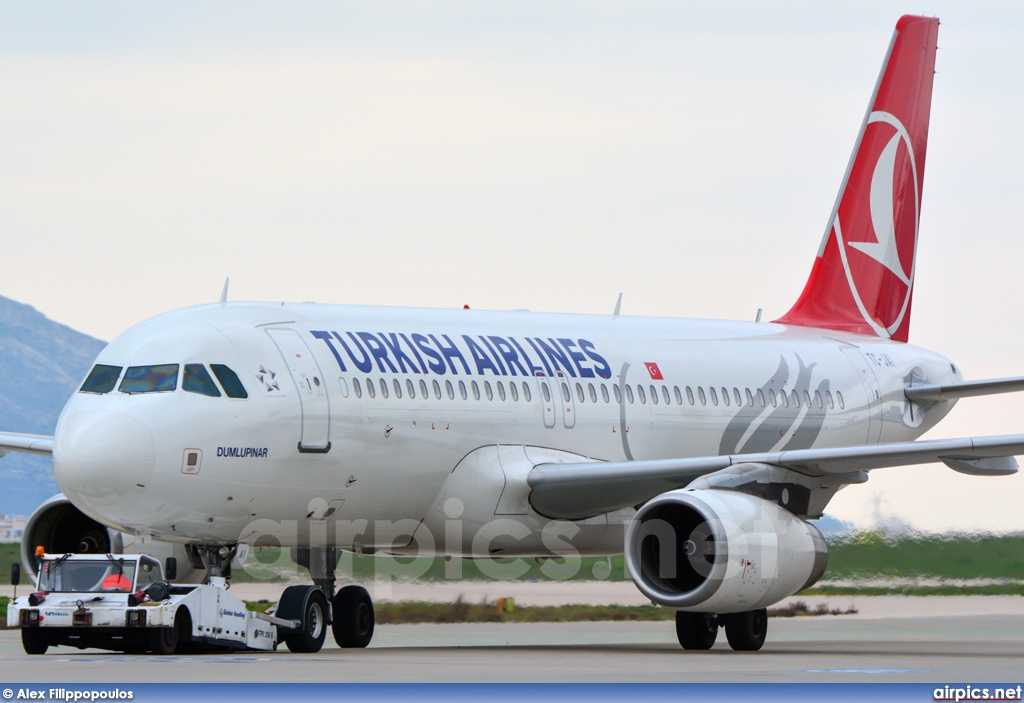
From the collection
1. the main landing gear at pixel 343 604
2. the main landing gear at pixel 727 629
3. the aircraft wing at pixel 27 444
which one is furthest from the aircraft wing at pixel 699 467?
the aircraft wing at pixel 27 444

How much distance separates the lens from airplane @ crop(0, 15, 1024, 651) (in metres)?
18.1

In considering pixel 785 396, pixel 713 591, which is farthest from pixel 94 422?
pixel 785 396

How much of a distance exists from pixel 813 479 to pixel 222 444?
252 inches

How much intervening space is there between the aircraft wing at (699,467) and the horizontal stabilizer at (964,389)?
4287mm

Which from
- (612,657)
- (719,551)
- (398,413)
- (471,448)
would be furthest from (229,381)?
(719,551)

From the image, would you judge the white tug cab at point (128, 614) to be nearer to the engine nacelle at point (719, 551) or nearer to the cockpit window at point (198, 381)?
the cockpit window at point (198, 381)

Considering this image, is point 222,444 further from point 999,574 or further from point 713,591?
point 999,574

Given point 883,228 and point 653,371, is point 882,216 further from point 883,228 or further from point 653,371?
point 653,371

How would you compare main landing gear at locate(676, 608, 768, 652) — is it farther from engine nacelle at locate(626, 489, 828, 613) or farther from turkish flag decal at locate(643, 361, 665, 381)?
turkish flag decal at locate(643, 361, 665, 381)

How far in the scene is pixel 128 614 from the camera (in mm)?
17125

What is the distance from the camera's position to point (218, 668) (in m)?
15.3

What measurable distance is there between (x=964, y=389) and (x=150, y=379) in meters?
12.7

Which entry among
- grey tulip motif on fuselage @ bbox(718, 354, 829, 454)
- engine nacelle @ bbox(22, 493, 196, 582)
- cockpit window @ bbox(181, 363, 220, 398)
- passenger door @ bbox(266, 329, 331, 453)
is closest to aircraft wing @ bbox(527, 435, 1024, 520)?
passenger door @ bbox(266, 329, 331, 453)

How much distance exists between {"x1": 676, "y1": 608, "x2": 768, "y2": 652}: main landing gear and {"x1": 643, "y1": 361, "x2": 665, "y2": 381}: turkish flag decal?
3.43 m
